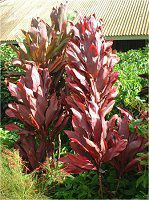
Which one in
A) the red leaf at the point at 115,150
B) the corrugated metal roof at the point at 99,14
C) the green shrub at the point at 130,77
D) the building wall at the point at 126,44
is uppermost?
the corrugated metal roof at the point at 99,14

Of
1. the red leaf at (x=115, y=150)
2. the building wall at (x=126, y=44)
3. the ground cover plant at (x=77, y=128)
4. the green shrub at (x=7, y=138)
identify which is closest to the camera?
the red leaf at (x=115, y=150)

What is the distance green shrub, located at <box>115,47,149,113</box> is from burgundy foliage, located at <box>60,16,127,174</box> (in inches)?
14.9

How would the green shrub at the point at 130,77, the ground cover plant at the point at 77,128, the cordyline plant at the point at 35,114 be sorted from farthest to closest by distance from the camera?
the green shrub at the point at 130,77 < the cordyline plant at the point at 35,114 < the ground cover plant at the point at 77,128

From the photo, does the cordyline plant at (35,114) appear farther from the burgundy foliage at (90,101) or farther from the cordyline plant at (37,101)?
the burgundy foliage at (90,101)

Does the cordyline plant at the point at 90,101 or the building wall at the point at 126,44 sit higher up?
the building wall at the point at 126,44

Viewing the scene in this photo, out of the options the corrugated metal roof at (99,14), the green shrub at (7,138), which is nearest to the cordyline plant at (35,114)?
the green shrub at (7,138)

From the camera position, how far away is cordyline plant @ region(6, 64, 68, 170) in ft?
11.6

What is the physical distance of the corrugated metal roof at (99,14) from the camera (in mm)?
15211

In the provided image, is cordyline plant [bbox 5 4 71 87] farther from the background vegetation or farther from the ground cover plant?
the background vegetation

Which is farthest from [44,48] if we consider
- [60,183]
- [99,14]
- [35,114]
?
[99,14]

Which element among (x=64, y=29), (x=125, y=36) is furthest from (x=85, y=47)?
(x=125, y=36)

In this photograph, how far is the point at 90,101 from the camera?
3053mm

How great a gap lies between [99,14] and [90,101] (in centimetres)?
1598

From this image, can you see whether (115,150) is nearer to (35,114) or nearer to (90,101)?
(90,101)
